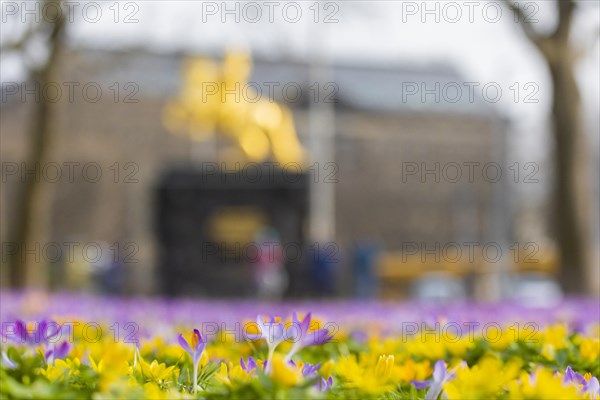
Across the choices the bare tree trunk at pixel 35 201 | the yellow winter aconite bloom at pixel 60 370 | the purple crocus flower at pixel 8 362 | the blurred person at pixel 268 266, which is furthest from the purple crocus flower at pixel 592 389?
the blurred person at pixel 268 266

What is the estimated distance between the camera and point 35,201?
37.0ft

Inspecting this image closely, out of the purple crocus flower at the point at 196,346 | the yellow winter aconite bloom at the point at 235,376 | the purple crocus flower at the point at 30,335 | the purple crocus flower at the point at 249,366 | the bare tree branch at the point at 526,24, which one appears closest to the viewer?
the yellow winter aconite bloom at the point at 235,376

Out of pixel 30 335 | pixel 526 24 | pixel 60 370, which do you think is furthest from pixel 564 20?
pixel 60 370

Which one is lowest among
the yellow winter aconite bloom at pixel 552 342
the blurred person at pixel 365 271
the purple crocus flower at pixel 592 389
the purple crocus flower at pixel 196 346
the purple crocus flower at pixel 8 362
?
the blurred person at pixel 365 271

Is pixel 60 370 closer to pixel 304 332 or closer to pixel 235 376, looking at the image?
pixel 235 376

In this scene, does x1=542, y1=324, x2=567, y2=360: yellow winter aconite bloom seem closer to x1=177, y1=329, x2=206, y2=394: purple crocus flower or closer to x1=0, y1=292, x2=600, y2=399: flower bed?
x1=0, y1=292, x2=600, y2=399: flower bed

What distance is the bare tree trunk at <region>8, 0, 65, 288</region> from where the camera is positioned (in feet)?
36.1

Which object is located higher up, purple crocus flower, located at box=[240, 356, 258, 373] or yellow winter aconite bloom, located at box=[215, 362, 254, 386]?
yellow winter aconite bloom, located at box=[215, 362, 254, 386]

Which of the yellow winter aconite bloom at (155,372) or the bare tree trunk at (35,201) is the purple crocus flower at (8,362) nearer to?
the yellow winter aconite bloom at (155,372)

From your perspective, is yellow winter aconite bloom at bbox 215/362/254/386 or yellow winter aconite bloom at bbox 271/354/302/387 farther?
yellow winter aconite bloom at bbox 215/362/254/386

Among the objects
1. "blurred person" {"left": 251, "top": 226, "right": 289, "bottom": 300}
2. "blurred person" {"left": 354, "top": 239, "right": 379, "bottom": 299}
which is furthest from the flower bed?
"blurred person" {"left": 354, "top": 239, "right": 379, "bottom": 299}

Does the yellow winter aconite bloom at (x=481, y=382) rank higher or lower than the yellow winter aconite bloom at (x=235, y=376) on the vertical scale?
higher

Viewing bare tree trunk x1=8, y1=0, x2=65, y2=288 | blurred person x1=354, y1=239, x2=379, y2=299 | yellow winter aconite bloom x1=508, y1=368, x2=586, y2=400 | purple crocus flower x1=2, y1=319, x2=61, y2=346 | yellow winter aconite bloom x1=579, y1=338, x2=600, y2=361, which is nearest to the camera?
yellow winter aconite bloom x1=508, y1=368, x2=586, y2=400

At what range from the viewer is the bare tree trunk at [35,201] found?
10992 mm
